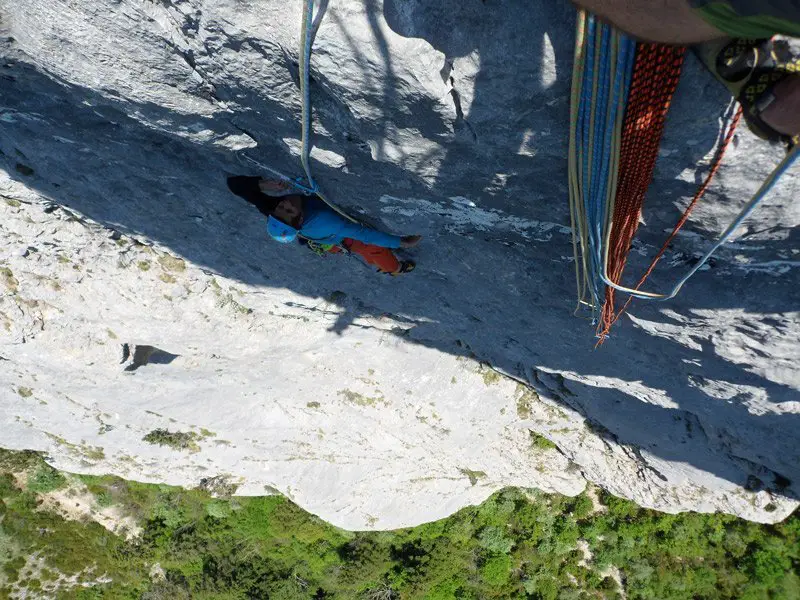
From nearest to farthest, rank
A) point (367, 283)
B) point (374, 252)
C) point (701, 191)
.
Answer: point (701, 191) → point (374, 252) → point (367, 283)

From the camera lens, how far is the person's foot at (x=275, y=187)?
11.2ft

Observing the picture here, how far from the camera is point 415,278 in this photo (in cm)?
481

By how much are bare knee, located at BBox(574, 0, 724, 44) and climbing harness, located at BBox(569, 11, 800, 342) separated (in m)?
0.05

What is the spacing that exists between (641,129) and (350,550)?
36.1ft

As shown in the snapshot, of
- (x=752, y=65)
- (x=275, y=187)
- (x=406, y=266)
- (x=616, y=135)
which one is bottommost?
(x=406, y=266)

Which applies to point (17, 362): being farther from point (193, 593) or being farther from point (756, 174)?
point (756, 174)

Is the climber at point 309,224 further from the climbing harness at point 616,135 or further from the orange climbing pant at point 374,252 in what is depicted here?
the climbing harness at point 616,135

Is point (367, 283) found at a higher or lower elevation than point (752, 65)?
lower

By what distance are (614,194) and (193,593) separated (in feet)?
41.7

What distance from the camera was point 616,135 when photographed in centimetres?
218

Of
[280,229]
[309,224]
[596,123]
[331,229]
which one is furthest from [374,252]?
[596,123]

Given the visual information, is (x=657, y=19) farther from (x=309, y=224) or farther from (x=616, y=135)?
(x=309, y=224)

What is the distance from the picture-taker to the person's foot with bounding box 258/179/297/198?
11.2ft

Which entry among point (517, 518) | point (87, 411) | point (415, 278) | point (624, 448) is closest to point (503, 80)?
point (415, 278)
